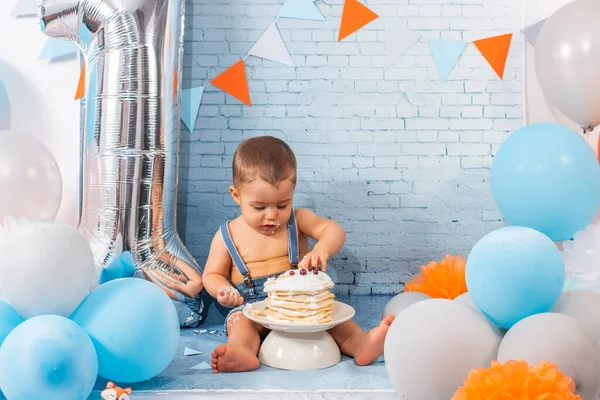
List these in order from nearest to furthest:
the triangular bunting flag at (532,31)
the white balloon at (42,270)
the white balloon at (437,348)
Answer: the white balloon at (437,348) → the white balloon at (42,270) → the triangular bunting flag at (532,31)

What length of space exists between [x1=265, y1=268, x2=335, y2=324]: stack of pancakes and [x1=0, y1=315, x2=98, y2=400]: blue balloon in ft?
2.13

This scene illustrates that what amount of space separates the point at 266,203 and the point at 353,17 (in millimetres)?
1179

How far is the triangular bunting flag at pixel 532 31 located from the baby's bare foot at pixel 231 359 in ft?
6.89

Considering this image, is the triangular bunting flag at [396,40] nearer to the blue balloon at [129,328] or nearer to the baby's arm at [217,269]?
the baby's arm at [217,269]

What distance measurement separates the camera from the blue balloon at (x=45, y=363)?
1.66m

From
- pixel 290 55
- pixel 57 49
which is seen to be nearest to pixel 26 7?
pixel 57 49

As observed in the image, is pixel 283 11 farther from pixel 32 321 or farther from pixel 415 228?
pixel 32 321

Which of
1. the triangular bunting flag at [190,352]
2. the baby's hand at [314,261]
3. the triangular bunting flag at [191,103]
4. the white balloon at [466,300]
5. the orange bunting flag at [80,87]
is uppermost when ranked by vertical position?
the orange bunting flag at [80,87]

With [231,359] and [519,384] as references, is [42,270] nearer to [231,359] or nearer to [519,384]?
[231,359]

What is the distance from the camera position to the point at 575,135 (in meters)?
2.48

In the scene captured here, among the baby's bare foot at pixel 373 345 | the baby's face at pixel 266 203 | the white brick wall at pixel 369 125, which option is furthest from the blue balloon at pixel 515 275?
the white brick wall at pixel 369 125

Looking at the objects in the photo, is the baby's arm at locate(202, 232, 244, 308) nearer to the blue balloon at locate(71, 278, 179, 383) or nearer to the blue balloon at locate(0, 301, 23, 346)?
the blue balloon at locate(71, 278, 179, 383)

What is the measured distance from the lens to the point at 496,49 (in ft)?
10.8

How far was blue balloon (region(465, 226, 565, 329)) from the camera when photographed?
1.69 meters
